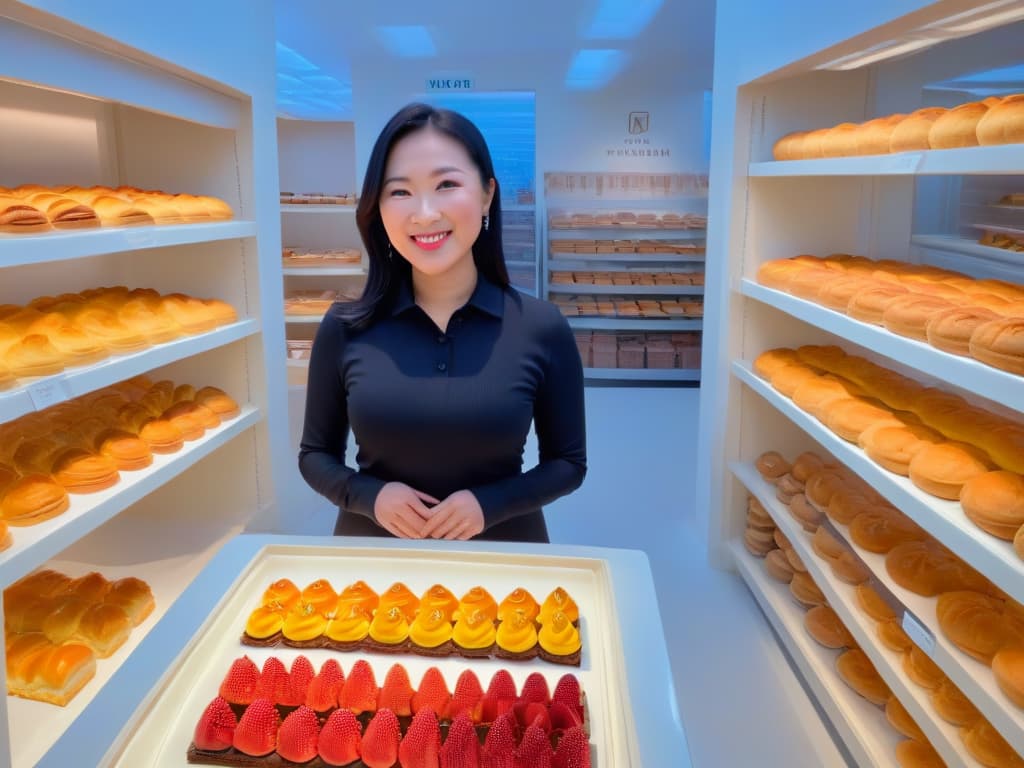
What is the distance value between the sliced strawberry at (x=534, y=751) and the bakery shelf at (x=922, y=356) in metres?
1.04

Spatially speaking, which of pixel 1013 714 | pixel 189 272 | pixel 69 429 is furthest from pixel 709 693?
pixel 189 272

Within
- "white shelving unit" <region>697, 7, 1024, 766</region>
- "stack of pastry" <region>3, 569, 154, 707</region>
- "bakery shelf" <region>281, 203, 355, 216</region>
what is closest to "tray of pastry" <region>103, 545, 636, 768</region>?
"white shelving unit" <region>697, 7, 1024, 766</region>

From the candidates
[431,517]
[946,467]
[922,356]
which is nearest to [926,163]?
[922,356]

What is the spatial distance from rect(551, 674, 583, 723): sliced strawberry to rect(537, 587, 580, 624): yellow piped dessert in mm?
126

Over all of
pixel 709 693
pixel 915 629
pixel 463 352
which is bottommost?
pixel 709 693

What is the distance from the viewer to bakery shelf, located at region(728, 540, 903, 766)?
2.17m

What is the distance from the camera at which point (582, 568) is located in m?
1.35

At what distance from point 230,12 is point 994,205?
8.79 ft

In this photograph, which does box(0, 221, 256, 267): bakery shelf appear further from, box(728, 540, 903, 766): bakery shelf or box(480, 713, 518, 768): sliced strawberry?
box(728, 540, 903, 766): bakery shelf

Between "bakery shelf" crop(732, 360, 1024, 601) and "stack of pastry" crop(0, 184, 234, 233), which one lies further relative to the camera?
"stack of pastry" crop(0, 184, 234, 233)

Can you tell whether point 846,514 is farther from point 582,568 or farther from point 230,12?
point 230,12

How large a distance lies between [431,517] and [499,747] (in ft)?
2.44

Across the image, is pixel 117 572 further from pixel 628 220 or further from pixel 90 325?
pixel 628 220

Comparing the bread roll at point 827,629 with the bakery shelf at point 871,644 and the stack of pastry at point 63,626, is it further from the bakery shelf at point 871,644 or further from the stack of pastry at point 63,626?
the stack of pastry at point 63,626
